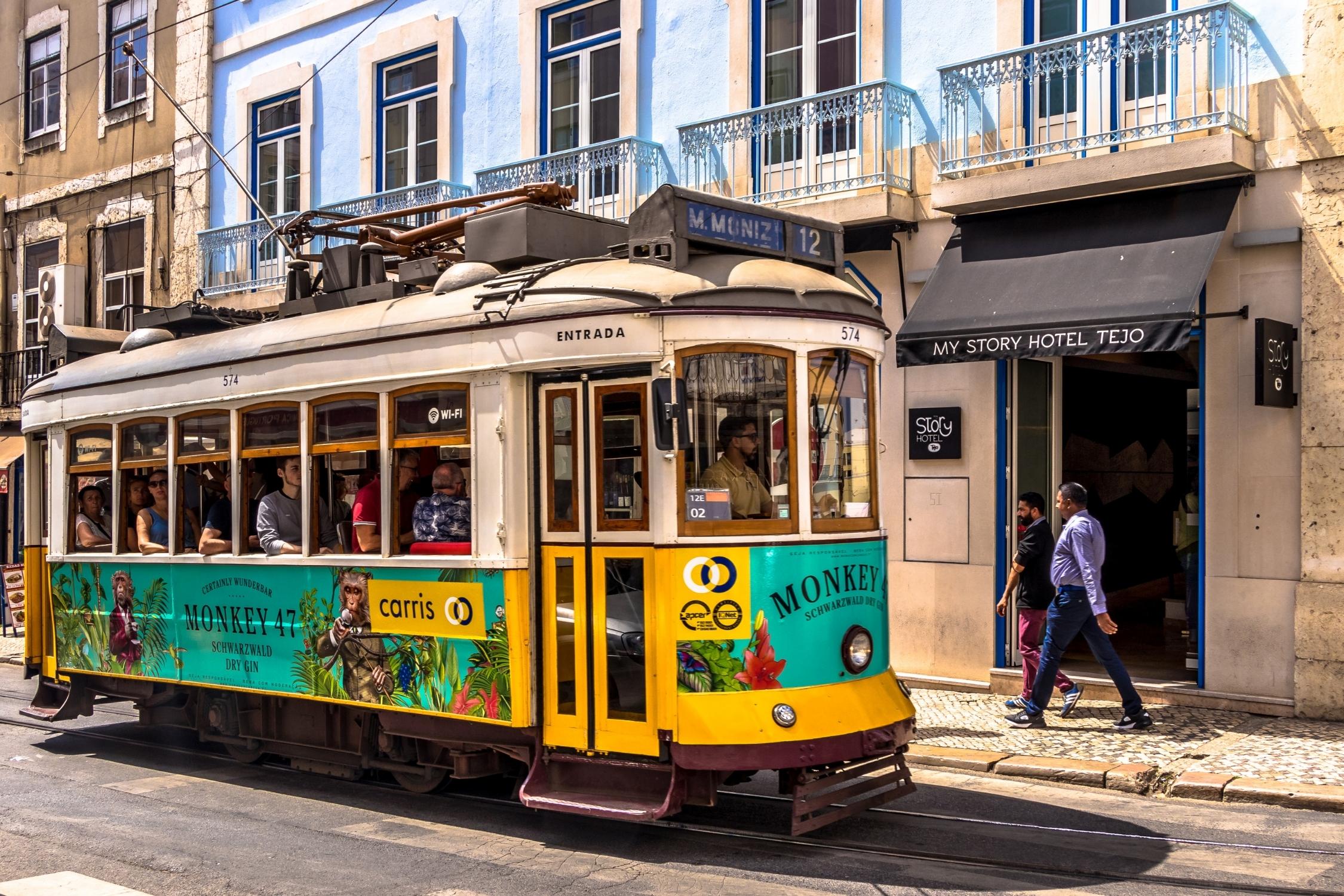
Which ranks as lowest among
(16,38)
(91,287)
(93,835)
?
(93,835)

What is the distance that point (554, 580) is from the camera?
23.7 ft

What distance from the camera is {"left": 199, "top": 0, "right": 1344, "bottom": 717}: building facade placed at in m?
10.5

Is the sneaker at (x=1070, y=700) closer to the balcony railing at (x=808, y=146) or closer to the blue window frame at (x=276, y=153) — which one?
the balcony railing at (x=808, y=146)

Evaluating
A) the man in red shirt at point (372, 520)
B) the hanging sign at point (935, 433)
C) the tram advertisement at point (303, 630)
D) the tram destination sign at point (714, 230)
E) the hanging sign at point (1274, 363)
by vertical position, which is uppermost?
the tram destination sign at point (714, 230)

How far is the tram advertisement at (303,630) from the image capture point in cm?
745

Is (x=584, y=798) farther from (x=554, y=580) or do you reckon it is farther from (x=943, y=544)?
(x=943, y=544)

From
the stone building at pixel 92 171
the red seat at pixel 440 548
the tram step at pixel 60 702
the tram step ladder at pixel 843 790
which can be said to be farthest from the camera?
the stone building at pixel 92 171

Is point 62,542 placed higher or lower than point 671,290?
lower

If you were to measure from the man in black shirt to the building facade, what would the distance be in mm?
1228

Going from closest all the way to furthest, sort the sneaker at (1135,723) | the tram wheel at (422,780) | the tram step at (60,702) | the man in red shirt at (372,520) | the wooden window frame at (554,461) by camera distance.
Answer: the wooden window frame at (554,461) → the man in red shirt at (372,520) → the tram wheel at (422,780) → the sneaker at (1135,723) → the tram step at (60,702)

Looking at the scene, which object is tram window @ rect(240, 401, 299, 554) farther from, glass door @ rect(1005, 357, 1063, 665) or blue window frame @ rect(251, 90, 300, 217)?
blue window frame @ rect(251, 90, 300, 217)

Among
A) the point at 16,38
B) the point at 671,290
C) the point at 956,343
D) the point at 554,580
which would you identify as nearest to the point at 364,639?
the point at 554,580

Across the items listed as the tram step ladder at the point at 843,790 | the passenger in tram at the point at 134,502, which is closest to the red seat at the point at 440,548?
the tram step ladder at the point at 843,790

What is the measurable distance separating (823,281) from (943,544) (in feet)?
18.3
